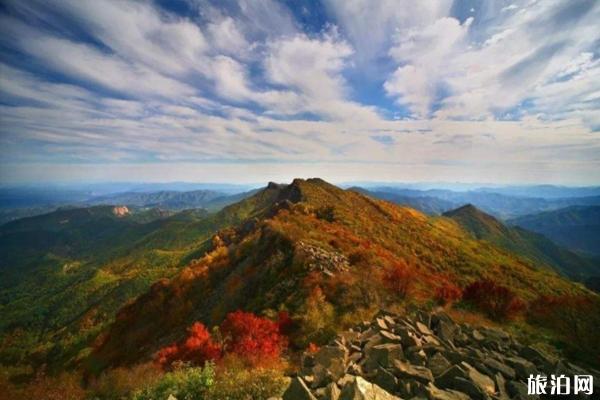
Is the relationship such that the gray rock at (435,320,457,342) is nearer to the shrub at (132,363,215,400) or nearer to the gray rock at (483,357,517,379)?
the gray rock at (483,357,517,379)

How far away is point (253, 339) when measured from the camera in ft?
60.1

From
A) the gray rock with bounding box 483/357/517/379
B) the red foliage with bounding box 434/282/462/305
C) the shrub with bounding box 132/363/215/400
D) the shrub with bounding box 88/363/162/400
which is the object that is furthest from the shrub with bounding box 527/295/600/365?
the shrub with bounding box 88/363/162/400

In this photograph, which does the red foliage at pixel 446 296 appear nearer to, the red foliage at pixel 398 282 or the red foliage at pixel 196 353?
the red foliage at pixel 398 282

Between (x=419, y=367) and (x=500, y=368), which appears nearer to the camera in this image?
(x=419, y=367)

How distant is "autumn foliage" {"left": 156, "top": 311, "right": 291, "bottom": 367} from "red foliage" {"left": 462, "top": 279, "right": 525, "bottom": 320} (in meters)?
15.2

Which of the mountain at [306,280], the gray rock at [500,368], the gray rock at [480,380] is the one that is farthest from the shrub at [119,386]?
the gray rock at [500,368]

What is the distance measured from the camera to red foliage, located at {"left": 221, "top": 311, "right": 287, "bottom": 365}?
15816 mm

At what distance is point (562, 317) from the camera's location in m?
26.0

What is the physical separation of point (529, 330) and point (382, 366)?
55.5 feet

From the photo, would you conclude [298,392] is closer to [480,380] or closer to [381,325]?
[480,380]

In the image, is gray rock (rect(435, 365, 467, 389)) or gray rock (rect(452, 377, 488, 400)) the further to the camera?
gray rock (rect(435, 365, 467, 389))

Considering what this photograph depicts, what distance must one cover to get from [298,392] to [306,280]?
65.5 feet

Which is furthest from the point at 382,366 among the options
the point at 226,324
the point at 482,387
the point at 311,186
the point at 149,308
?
the point at 311,186

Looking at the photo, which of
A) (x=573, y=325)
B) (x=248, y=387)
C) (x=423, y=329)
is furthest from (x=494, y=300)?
(x=248, y=387)
